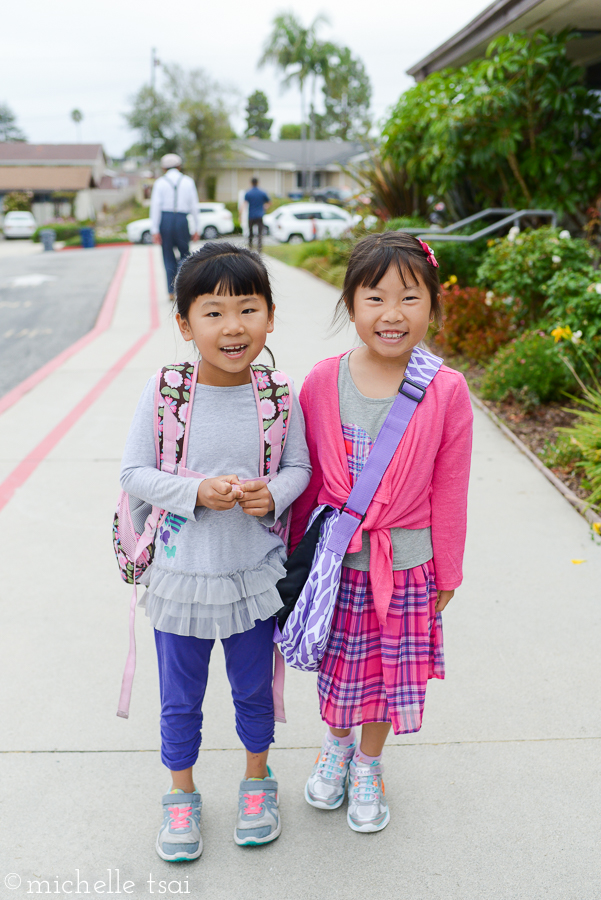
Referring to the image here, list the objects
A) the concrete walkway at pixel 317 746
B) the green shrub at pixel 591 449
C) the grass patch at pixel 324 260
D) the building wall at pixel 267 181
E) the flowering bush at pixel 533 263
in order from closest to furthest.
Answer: the concrete walkway at pixel 317 746
the green shrub at pixel 591 449
the flowering bush at pixel 533 263
the grass patch at pixel 324 260
the building wall at pixel 267 181

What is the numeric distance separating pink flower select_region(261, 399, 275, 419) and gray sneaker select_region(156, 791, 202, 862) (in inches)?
40.7

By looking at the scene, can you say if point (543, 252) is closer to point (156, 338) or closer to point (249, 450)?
point (156, 338)

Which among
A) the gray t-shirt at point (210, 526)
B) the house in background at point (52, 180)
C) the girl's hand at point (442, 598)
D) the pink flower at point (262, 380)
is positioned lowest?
the girl's hand at point (442, 598)

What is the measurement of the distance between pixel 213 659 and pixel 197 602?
1057mm

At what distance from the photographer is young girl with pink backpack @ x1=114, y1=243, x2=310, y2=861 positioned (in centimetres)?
166

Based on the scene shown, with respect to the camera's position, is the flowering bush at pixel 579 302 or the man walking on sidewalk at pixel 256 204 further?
the man walking on sidewalk at pixel 256 204

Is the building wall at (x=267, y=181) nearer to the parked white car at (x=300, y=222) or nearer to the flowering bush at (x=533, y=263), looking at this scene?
the parked white car at (x=300, y=222)

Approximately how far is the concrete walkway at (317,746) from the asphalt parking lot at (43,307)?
3803mm

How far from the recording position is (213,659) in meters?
2.70

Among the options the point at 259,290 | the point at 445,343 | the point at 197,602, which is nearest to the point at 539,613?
the point at 197,602

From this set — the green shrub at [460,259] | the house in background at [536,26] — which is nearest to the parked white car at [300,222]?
the house in background at [536,26]

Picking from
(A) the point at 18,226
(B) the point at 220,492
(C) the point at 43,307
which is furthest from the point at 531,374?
(A) the point at 18,226

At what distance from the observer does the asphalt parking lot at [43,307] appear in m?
7.59

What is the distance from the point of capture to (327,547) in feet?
5.74
